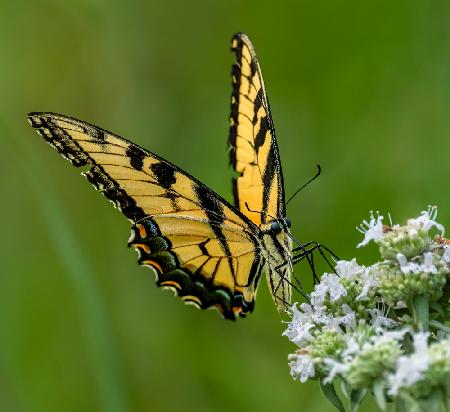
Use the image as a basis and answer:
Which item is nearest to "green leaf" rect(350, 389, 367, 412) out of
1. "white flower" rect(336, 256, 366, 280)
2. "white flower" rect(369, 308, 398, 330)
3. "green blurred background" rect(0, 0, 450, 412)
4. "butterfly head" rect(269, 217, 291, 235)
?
"white flower" rect(369, 308, 398, 330)

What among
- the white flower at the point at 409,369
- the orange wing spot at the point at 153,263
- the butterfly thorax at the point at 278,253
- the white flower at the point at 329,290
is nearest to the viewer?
the white flower at the point at 409,369

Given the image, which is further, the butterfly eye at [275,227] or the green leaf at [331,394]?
the butterfly eye at [275,227]

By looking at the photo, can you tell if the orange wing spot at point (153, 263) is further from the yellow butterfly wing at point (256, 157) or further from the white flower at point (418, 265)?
the white flower at point (418, 265)

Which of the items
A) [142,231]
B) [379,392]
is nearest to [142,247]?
[142,231]

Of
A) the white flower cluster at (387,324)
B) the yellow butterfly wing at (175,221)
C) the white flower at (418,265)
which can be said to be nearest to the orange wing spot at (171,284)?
the yellow butterfly wing at (175,221)

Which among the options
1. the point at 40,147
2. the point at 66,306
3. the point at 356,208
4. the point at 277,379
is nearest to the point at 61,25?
the point at 40,147
